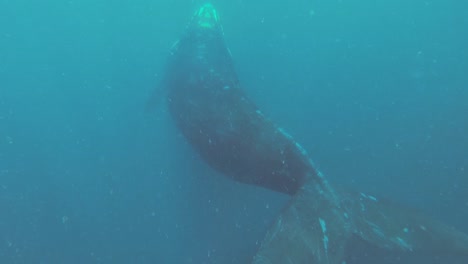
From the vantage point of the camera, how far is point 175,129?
38.4 feet

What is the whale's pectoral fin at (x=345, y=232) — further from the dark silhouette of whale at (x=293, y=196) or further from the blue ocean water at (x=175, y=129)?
the blue ocean water at (x=175, y=129)

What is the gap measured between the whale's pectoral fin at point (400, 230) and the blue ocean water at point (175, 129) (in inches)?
89.9

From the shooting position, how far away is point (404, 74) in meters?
14.7

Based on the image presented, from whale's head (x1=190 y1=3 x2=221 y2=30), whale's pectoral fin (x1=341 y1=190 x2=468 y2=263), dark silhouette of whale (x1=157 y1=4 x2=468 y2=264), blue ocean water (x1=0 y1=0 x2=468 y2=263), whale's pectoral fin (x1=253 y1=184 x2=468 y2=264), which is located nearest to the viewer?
whale's pectoral fin (x1=253 y1=184 x2=468 y2=264)

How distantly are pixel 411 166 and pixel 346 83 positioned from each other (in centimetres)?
402

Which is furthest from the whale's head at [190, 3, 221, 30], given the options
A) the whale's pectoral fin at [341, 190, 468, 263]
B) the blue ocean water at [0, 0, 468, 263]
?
the whale's pectoral fin at [341, 190, 468, 263]

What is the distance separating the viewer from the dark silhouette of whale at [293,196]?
581 cm

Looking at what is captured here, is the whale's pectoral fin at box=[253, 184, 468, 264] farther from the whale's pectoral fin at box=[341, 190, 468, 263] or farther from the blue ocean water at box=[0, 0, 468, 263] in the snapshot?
the blue ocean water at box=[0, 0, 468, 263]

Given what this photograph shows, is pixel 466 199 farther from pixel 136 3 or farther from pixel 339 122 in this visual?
pixel 136 3

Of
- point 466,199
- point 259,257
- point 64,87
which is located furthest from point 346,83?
point 64,87

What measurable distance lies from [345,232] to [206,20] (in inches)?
361

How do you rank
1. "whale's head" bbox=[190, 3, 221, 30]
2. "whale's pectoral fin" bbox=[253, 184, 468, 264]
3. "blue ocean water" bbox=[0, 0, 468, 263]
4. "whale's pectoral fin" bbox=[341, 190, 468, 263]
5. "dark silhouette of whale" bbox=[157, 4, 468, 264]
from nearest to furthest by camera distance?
"whale's pectoral fin" bbox=[253, 184, 468, 264] → "dark silhouette of whale" bbox=[157, 4, 468, 264] → "whale's pectoral fin" bbox=[341, 190, 468, 263] → "blue ocean water" bbox=[0, 0, 468, 263] → "whale's head" bbox=[190, 3, 221, 30]

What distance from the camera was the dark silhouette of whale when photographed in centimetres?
581

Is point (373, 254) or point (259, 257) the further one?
point (373, 254)
